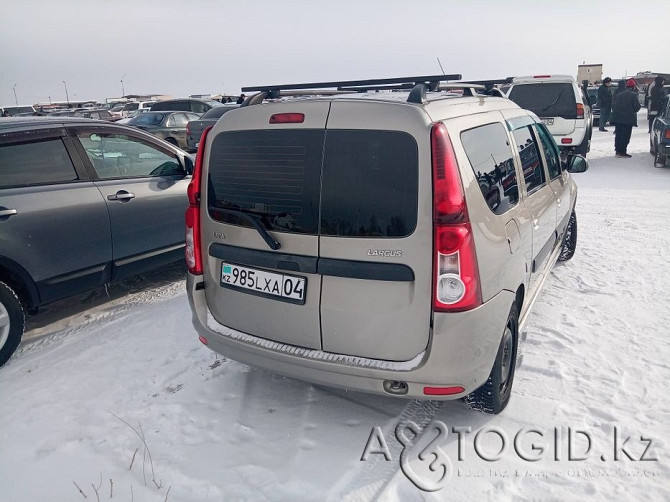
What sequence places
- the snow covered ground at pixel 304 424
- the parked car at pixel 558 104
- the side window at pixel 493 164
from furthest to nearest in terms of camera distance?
1. the parked car at pixel 558 104
2. the side window at pixel 493 164
3. the snow covered ground at pixel 304 424

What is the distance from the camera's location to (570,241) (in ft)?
18.2

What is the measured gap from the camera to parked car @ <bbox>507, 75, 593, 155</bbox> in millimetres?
10680

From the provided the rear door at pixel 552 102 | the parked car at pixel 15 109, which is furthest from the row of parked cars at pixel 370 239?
the parked car at pixel 15 109

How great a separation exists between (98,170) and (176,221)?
0.88 meters

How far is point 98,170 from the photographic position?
4.41 m

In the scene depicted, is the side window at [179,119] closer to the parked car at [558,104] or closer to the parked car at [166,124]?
the parked car at [166,124]

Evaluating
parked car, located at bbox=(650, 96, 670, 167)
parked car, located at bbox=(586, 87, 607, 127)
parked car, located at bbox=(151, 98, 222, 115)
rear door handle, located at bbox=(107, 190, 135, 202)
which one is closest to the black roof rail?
rear door handle, located at bbox=(107, 190, 135, 202)

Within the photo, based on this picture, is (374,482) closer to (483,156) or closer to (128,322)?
(483,156)

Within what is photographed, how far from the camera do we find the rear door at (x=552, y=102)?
1071 centimetres

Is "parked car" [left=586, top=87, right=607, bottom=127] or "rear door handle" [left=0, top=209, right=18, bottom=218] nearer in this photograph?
"rear door handle" [left=0, top=209, right=18, bottom=218]

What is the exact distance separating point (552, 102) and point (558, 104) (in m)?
0.14

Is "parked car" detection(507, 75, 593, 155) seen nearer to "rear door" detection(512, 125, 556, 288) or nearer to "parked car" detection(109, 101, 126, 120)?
"rear door" detection(512, 125, 556, 288)

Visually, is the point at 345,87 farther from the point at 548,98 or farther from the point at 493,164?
the point at 548,98

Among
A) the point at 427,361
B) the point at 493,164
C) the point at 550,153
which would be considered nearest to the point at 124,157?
the point at 493,164
